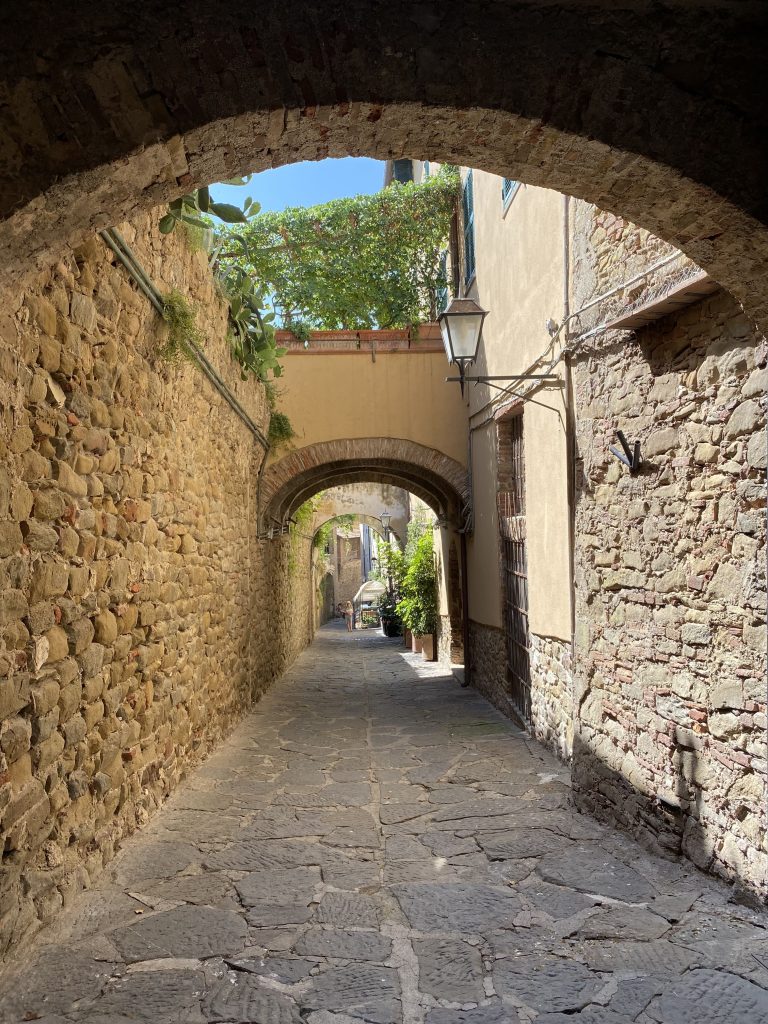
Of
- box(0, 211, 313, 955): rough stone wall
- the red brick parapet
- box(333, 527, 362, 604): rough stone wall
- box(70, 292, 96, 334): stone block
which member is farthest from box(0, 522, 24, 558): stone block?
box(333, 527, 362, 604): rough stone wall

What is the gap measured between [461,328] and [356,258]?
880 cm

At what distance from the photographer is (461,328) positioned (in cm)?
589

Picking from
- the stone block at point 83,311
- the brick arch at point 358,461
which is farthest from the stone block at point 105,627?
the brick arch at point 358,461

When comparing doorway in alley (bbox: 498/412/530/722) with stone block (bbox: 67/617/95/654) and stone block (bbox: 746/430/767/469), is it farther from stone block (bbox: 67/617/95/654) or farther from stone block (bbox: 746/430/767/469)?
stone block (bbox: 67/617/95/654)

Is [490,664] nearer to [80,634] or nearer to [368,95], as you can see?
[80,634]

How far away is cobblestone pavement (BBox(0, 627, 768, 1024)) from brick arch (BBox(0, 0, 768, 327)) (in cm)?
232

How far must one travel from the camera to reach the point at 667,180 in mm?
2078

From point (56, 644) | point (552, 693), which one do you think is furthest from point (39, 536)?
point (552, 693)

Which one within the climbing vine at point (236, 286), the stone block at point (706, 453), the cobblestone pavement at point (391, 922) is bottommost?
the cobblestone pavement at point (391, 922)

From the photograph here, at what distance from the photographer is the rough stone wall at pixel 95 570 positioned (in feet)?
8.66

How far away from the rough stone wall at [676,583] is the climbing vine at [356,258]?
9421 millimetres

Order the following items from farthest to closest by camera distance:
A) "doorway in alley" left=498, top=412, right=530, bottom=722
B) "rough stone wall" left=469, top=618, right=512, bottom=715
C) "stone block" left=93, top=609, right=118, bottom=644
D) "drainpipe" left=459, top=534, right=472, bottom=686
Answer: "drainpipe" left=459, top=534, right=472, bottom=686
"rough stone wall" left=469, top=618, right=512, bottom=715
"doorway in alley" left=498, top=412, right=530, bottom=722
"stone block" left=93, top=609, right=118, bottom=644

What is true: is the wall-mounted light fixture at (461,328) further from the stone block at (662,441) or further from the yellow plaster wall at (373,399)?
the yellow plaster wall at (373,399)

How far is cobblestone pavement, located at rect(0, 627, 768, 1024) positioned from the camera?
2.41 meters
